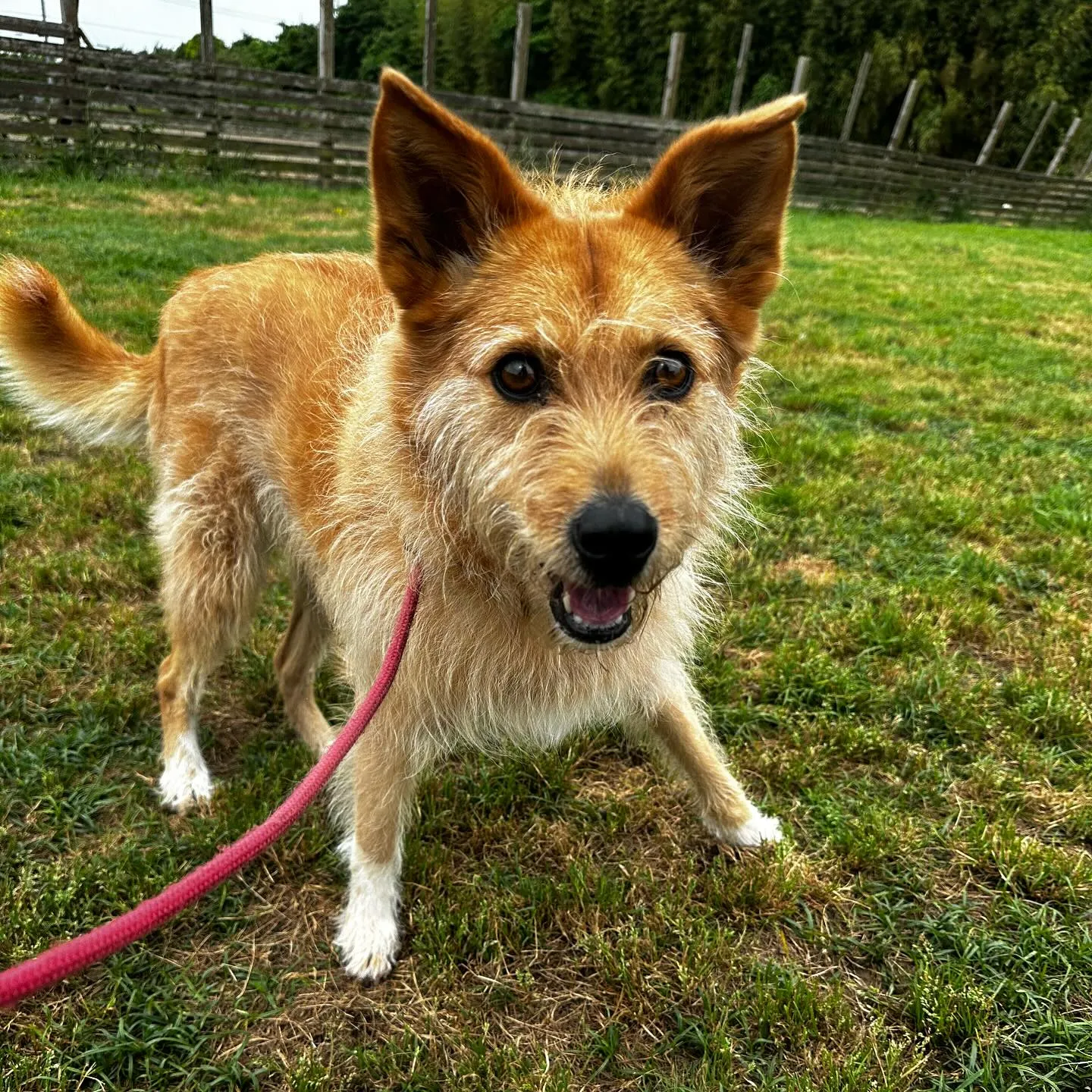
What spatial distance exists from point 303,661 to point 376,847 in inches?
42.5

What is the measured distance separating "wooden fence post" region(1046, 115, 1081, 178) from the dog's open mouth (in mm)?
38935

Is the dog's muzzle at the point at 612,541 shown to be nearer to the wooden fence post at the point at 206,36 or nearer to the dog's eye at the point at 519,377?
the dog's eye at the point at 519,377

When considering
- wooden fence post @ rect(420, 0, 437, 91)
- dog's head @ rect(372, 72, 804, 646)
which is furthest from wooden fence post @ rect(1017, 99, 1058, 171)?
dog's head @ rect(372, 72, 804, 646)

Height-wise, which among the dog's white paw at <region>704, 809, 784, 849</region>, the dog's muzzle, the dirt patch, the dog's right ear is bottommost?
the dog's white paw at <region>704, 809, 784, 849</region>

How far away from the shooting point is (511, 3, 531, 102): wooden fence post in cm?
1772

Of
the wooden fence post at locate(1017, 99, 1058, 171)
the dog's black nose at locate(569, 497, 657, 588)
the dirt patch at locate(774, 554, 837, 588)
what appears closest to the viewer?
the dog's black nose at locate(569, 497, 657, 588)

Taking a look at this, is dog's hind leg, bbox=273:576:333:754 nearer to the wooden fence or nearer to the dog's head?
the dog's head

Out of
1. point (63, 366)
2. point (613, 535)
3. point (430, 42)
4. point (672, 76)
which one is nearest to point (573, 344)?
point (613, 535)

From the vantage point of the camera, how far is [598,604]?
1932mm

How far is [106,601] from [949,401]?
6.62 meters

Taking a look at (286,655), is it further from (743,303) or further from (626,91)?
(626,91)

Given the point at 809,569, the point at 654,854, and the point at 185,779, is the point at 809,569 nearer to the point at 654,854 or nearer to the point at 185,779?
the point at 654,854

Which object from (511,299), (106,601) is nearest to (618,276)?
(511,299)

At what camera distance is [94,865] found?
2.57m
